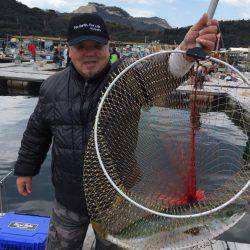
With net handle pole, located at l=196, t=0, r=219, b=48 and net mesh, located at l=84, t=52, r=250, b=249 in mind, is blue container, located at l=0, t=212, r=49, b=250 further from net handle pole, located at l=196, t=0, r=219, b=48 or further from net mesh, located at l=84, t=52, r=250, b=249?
net handle pole, located at l=196, t=0, r=219, b=48

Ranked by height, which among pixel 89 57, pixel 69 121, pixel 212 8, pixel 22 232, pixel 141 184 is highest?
pixel 212 8

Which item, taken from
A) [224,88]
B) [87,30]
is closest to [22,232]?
[87,30]

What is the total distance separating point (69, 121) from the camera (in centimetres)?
253

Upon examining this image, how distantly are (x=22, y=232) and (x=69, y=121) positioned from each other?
5.38 ft

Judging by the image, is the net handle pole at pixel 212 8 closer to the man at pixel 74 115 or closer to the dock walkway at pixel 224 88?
the man at pixel 74 115

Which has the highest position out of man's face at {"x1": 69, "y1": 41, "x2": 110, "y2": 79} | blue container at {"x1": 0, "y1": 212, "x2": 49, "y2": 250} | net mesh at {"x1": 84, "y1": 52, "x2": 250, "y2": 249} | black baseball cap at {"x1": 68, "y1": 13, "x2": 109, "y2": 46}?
black baseball cap at {"x1": 68, "y1": 13, "x2": 109, "y2": 46}

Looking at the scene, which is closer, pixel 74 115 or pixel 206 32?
pixel 206 32

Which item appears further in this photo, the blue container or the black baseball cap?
the blue container

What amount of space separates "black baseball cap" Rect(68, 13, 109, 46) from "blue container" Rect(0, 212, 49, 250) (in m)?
2.06

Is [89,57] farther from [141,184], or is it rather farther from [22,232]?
[22,232]

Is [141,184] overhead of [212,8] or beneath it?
beneath

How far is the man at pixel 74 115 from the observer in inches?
97.0

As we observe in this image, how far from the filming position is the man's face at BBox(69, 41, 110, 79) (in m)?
2.46

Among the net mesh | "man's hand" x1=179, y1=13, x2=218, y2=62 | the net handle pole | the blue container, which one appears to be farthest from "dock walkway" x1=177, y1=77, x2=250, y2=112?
the blue container
